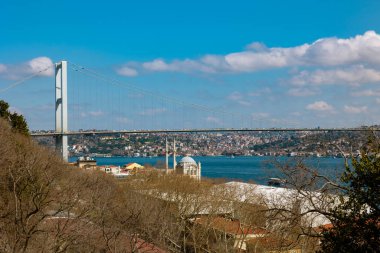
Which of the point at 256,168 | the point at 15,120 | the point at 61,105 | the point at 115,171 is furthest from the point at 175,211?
the point at 256,168

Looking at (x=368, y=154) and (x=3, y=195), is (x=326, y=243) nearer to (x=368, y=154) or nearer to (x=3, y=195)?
(x=368, y=154)

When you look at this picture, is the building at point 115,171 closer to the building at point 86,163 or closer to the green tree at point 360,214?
the building at point 86,163

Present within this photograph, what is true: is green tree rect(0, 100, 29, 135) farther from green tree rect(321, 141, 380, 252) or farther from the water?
green tree rect(321, 141, 380, 252)

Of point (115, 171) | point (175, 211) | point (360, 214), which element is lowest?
point (115, 171)

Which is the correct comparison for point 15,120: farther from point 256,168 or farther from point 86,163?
point 256,168

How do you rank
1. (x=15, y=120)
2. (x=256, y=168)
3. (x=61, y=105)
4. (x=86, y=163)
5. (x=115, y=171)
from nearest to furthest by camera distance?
(x=15, y=120), (x=61, y=105), (x=86, y=163), (x=115, y=171), (x=256, y=168)

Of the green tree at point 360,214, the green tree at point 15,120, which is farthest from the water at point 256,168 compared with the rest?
the green tree at point 15,120
